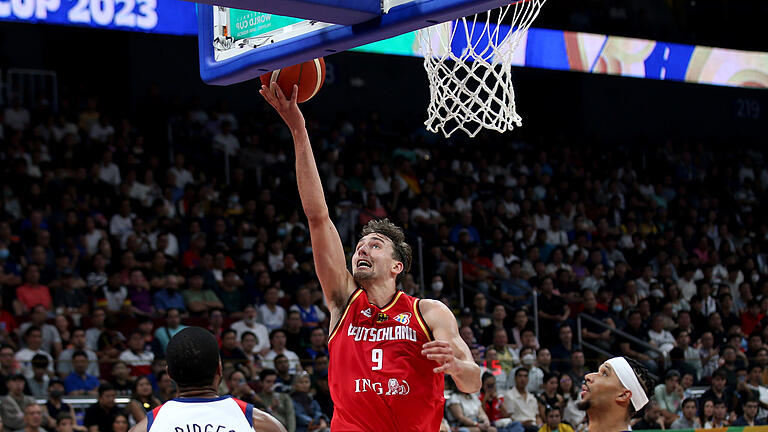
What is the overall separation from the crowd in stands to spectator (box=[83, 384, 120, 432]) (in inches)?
0.7

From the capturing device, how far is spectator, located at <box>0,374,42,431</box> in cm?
768

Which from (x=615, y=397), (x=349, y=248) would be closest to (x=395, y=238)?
(x=615, y=397)

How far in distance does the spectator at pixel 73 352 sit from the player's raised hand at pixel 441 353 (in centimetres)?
518

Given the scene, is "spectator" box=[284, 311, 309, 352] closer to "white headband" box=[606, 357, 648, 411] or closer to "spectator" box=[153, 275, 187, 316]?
"spectator" box=[153, 275, 187, 316]

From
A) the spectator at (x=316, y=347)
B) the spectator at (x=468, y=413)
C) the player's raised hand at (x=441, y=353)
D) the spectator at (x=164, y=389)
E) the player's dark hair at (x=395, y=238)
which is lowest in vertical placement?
the spectator at (x=468, y=413)

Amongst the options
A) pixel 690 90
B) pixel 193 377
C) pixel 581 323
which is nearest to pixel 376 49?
pixel 581 323

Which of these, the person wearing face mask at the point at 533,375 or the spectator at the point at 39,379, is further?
the person wearing face mask at the point at 533,375

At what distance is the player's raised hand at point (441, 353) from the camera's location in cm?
391

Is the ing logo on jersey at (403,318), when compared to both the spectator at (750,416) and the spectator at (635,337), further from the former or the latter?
the spectator at (635,337)

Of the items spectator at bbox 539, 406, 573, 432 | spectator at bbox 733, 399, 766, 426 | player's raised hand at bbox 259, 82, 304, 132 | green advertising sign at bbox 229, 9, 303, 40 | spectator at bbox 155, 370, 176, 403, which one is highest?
green advertising sign at bbox 229, 9, 303, 40

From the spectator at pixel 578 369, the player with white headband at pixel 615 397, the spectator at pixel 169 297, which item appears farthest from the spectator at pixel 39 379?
the player with white headband at pixel 615 397

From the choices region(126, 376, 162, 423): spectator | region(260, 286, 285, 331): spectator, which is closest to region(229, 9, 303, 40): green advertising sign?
region(126, 376, 162, 423): spectator

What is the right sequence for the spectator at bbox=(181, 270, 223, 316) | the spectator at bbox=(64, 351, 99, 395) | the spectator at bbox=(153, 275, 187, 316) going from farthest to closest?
the spectator at bbox=(181, 270, 223, 316) → the spectator at bbox=(153, 275, 187, 316) → the spectator at bbox=(64, 351, 99, 395)

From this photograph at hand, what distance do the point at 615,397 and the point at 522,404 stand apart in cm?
594
